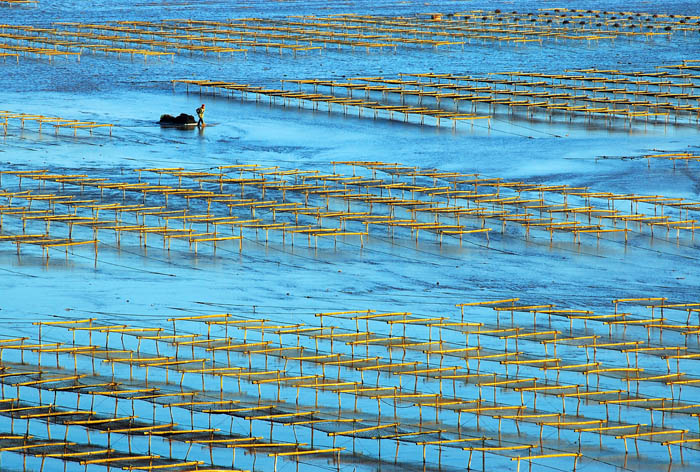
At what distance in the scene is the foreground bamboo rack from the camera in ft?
55.7

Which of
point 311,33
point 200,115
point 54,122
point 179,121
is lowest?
point 54,122

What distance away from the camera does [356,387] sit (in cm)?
1906

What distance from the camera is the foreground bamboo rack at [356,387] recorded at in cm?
1697

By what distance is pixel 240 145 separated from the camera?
41.1 metres

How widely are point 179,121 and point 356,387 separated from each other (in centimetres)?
2696

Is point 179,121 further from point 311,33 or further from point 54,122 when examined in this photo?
point 311,33

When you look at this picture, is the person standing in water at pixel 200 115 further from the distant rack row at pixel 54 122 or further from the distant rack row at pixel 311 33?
the distant rack row at pixel 311 33

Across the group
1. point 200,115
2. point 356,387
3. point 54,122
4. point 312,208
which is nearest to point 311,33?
point 200,115

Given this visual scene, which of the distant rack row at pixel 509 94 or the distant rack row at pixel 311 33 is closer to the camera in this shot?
the distant rack row at pixel 509 94

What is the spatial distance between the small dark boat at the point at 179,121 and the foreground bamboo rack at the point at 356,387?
22005 mm

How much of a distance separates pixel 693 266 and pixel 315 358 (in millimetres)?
11106

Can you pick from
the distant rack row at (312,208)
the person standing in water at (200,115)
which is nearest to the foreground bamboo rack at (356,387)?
the distant rack row at (312,208)

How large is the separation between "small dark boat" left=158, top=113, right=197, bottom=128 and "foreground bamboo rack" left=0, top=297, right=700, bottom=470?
2200 centimetres

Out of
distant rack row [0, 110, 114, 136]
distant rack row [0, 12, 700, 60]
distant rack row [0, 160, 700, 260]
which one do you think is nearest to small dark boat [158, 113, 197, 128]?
distant rack row [0, 110, 114, 136]
